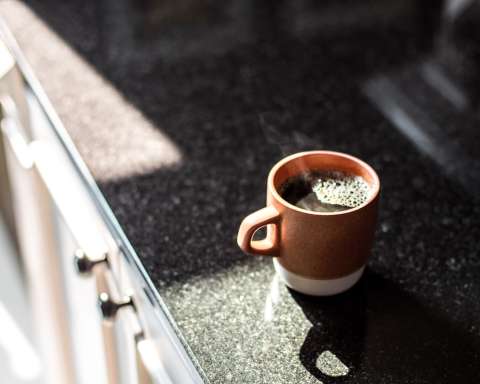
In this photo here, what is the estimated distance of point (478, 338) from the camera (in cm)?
61

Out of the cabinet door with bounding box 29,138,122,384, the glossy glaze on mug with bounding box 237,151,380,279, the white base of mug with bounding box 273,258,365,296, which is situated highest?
the glossy glaze on mug with bounding box 237,151,380,279

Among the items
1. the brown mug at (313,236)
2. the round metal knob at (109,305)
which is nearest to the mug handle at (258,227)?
the brown mug at (313,236)

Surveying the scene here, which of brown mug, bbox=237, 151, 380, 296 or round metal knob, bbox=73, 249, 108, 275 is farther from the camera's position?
round metal knob, bbox=73, 249, 108, 275

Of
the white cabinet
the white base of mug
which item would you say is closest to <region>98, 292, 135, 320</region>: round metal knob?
the white cabinet

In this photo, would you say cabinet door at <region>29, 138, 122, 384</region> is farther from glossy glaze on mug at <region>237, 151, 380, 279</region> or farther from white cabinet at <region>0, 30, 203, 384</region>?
glossy glaze on mug at <region>237, 151, 380, 279</region>

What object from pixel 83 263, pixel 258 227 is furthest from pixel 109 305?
pixel 258 227

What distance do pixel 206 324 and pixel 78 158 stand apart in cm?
28

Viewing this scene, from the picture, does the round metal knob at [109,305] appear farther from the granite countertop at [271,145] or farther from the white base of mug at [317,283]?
the white base of mug at [317,283]

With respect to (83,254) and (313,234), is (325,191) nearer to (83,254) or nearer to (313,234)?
(313,234)

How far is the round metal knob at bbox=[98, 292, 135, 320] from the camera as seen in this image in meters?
0.69

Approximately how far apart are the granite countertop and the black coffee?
85mm

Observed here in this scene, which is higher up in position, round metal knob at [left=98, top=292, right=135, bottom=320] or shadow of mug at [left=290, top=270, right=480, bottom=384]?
shadow of mug at [left=290, top=270, right=480, bottom=384]

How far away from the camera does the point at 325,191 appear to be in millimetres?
634

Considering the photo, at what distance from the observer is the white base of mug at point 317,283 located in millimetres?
620
